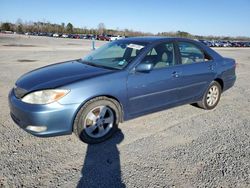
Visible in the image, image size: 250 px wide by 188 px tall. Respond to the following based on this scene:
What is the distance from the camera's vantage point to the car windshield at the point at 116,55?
12.9 feet

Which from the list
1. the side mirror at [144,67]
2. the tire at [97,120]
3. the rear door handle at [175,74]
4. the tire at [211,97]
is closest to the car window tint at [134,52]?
the side mirror at [144,67]

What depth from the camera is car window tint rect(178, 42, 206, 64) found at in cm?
448

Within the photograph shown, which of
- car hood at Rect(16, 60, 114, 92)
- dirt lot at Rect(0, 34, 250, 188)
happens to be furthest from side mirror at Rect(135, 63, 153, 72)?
dirt lot at Rect(0, 34, 250, 188)

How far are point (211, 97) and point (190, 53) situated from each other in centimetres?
117

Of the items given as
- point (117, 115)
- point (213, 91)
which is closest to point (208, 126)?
point (213, 91)

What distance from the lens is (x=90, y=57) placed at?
4656mm

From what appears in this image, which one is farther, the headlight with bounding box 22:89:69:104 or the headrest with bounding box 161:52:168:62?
the headrest with bounding box 161:52:168:62

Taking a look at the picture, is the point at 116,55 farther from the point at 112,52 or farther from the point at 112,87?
the point at 112,87

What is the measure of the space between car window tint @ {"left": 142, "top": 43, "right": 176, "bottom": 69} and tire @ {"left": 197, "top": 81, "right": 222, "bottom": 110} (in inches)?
50.4

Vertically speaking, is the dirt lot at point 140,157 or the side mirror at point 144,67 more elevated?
the side mirror at point 144,67

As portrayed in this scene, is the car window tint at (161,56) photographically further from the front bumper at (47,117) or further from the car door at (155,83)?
the front bumper at (47,117)

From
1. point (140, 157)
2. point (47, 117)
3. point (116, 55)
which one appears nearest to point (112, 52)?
point (116, 55)

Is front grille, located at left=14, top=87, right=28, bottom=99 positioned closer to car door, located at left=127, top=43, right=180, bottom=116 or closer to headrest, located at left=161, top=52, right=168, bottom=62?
car door, located at left=127, top=43, right=180, bottom=116

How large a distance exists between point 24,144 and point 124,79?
1.74 metres
